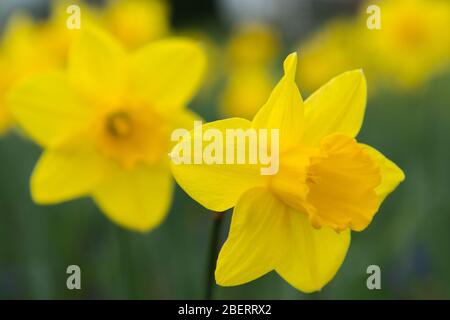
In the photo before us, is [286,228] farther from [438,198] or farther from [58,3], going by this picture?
[58,3]

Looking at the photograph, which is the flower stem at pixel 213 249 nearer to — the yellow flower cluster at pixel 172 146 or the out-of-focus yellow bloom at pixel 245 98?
the yellow flower cluster at pixel 172 146

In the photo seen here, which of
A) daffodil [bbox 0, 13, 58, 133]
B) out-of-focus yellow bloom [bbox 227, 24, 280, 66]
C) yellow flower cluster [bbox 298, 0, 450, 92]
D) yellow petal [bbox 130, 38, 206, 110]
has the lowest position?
yellow petal [bbox 130, 38, 206, 110]

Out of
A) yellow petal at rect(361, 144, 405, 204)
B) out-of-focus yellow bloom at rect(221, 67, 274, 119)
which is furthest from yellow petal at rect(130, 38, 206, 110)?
out-of-focus yellow bloom at rect(221, 67, 274, 119)

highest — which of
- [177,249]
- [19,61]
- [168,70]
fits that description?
[19,61]

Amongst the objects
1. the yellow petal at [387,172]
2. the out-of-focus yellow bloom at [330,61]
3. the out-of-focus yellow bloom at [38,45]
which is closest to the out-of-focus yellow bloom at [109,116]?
the out-of-focus yellow bloom at [38,45]

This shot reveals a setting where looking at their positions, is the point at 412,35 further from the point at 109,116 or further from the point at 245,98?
the point at 109,116

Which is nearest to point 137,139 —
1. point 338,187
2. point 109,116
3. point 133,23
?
point 109,116

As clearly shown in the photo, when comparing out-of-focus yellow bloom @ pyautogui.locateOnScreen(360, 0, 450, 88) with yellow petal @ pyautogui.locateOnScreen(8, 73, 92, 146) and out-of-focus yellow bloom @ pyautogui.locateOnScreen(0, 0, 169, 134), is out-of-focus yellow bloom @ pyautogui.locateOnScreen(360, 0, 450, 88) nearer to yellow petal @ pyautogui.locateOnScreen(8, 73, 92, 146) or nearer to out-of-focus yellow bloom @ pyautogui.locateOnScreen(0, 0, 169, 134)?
out-of-focus yellow bloom @ pyautogui.locateOnScreen(0, 0, 169, 134)
